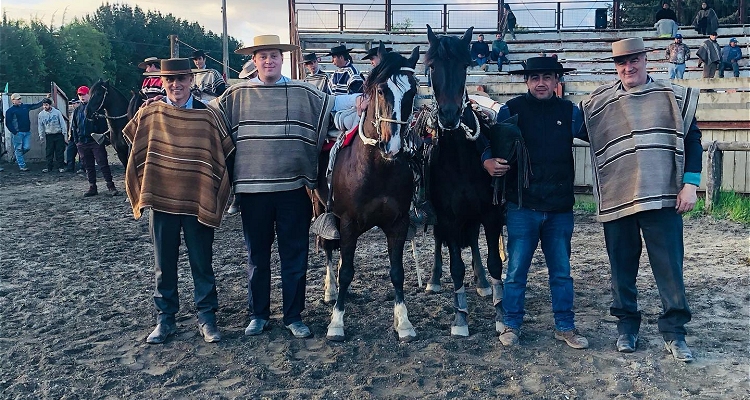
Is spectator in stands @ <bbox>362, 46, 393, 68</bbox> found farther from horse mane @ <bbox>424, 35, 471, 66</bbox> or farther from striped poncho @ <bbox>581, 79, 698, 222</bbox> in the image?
striped poncho @ <bbox>581, 79, 698, 222</bbox>

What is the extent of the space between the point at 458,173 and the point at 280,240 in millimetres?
1439

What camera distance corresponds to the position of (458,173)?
15.7ft

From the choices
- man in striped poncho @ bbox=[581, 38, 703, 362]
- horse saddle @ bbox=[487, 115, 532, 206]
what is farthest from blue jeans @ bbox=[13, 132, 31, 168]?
man in striped poncho @ bbox=[581, 38, 703, 362]

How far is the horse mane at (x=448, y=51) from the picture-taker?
437cm

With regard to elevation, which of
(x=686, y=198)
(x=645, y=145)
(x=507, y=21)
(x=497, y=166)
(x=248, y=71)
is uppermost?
(x=507, y=21)


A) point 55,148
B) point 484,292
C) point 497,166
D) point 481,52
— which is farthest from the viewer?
point 481,52

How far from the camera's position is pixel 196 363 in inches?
170

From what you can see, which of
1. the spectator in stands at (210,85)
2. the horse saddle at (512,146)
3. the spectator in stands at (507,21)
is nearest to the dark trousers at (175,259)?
the horse saddle at (512,146)

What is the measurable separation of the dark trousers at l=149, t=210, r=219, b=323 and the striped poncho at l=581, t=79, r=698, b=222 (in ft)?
9.52

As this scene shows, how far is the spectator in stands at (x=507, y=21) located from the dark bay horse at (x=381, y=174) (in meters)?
19.2

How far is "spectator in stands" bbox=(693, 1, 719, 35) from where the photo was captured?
21.9 m

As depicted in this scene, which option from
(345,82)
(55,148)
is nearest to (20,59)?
(55,148)

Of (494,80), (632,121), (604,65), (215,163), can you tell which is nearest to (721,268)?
(632,121)

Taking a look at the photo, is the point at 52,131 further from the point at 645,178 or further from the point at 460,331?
the point at 645,178
